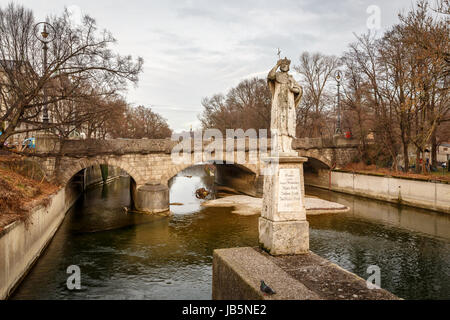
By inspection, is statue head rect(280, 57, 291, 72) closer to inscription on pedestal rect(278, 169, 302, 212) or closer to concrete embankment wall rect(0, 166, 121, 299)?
inscription on pedestal rect(278, 169, 302, 212)

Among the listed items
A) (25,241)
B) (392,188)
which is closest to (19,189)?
(25,241)

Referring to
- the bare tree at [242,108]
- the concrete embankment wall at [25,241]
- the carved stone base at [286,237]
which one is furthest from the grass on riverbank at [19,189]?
the bare tree at [242,108]

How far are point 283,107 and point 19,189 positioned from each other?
11.5m

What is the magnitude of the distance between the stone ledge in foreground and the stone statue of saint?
2.42m

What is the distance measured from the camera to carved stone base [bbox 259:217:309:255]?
7.11 meters

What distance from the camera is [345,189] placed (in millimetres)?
28109

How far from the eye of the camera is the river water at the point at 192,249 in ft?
30.8

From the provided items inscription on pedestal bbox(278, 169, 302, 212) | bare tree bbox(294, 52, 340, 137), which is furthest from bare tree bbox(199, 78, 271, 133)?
inscription on pedestal bbox(278, 169, 302, 212)

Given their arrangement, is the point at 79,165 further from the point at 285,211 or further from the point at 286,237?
the point at 286,237

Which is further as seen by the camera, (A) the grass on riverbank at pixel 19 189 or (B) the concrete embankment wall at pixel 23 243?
(A) the grass on riverbank at pixel 19 189

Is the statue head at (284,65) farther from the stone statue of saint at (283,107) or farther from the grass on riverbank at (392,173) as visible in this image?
the grass on riverbank at (392,173)

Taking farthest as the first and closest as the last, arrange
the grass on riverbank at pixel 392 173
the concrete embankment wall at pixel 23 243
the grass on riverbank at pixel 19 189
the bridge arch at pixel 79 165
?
the grass on riverbank at pixel 392 173 < the bridge arch at pixel 79 165 < the grass on riverbank at pixel 19 189 < the concrete embankment wall at pixel 23 243

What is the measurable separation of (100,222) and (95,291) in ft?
31.3

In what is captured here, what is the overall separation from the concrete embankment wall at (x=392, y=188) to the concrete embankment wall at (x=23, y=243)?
67.9ft
